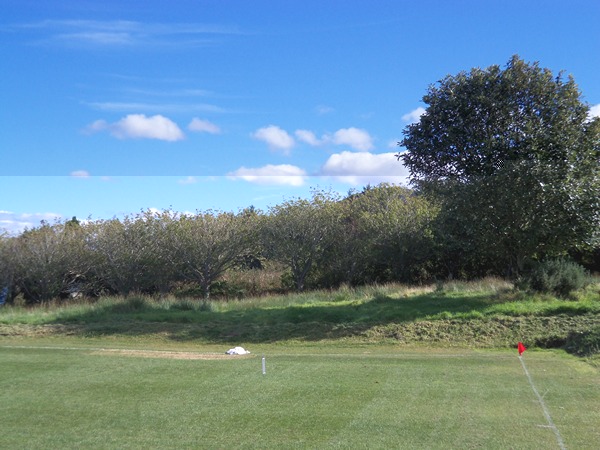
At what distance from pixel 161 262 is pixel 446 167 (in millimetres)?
21075

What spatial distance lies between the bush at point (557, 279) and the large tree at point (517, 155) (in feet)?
2.21

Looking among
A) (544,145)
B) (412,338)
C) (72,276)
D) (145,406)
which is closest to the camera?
(145,406)

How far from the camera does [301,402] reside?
9.36 meters

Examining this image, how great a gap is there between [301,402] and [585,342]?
8454mm

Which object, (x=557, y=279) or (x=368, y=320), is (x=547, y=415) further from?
(x=557, y=279)

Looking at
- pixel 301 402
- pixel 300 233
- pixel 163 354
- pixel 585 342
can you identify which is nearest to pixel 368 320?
pixel 585 342

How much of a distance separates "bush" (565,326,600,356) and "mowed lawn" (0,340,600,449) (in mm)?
515

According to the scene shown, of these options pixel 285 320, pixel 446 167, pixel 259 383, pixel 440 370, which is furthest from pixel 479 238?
pixel 259 383

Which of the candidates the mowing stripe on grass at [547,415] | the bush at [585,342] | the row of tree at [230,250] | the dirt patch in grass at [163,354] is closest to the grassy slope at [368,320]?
the bush at [585,342]

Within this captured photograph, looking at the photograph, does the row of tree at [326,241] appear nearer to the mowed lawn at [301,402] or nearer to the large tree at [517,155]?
the large tree at [517,155]

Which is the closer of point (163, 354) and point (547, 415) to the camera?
point (547, 415)

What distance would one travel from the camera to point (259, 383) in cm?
1089

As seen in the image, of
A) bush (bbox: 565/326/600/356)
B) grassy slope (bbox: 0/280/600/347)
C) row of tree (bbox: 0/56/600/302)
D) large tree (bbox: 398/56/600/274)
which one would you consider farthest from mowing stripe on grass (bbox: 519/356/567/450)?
row of tree (bbox: 0/56/600/302)

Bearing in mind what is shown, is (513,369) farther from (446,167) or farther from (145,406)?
(446,167)
